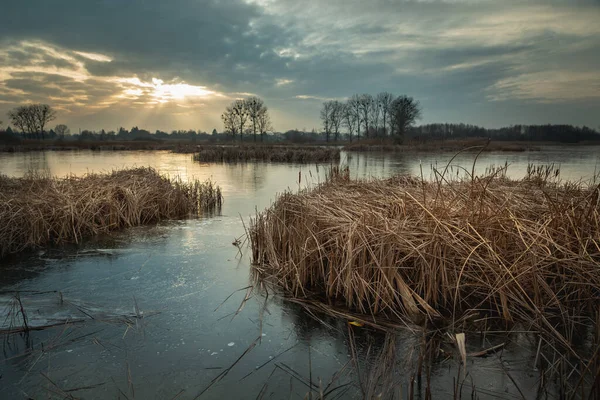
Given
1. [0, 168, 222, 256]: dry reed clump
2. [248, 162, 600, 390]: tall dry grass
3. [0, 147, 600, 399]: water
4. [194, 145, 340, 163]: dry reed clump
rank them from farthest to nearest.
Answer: [194, 145, 340, 163]: dry reed clump
[0, 168, 222, 256]: dry reed clump
[248, 162, 600, 390]: tall dry grass
[0, 147, 600, 399]: water

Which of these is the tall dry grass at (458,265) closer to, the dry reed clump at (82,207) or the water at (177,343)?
the water at (177,343)

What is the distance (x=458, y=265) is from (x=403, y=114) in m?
55.0

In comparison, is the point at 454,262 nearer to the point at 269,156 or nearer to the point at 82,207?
the point at 82,207

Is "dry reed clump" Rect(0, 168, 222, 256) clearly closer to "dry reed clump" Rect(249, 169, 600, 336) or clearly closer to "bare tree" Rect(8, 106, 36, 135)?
"dry reed clump" Rect(249, 169, 600, 336)

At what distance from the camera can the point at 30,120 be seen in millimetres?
64500

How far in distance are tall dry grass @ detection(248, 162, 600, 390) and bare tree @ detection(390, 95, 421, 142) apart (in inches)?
2080

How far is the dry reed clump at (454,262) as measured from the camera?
354 centimetres

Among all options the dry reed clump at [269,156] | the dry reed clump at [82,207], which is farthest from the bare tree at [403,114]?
the dry reed clump at [82,207]

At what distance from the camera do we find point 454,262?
13.0ft

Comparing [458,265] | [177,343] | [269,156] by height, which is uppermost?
[269,156]

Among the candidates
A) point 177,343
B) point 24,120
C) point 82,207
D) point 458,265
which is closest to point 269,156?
point 82,207

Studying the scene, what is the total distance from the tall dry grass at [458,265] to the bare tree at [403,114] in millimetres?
52834

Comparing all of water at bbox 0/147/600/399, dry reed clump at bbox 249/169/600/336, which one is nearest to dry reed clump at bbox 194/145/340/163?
dry reed clump at bbox 249/169/600/336

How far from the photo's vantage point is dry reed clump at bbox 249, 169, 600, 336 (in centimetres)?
354
